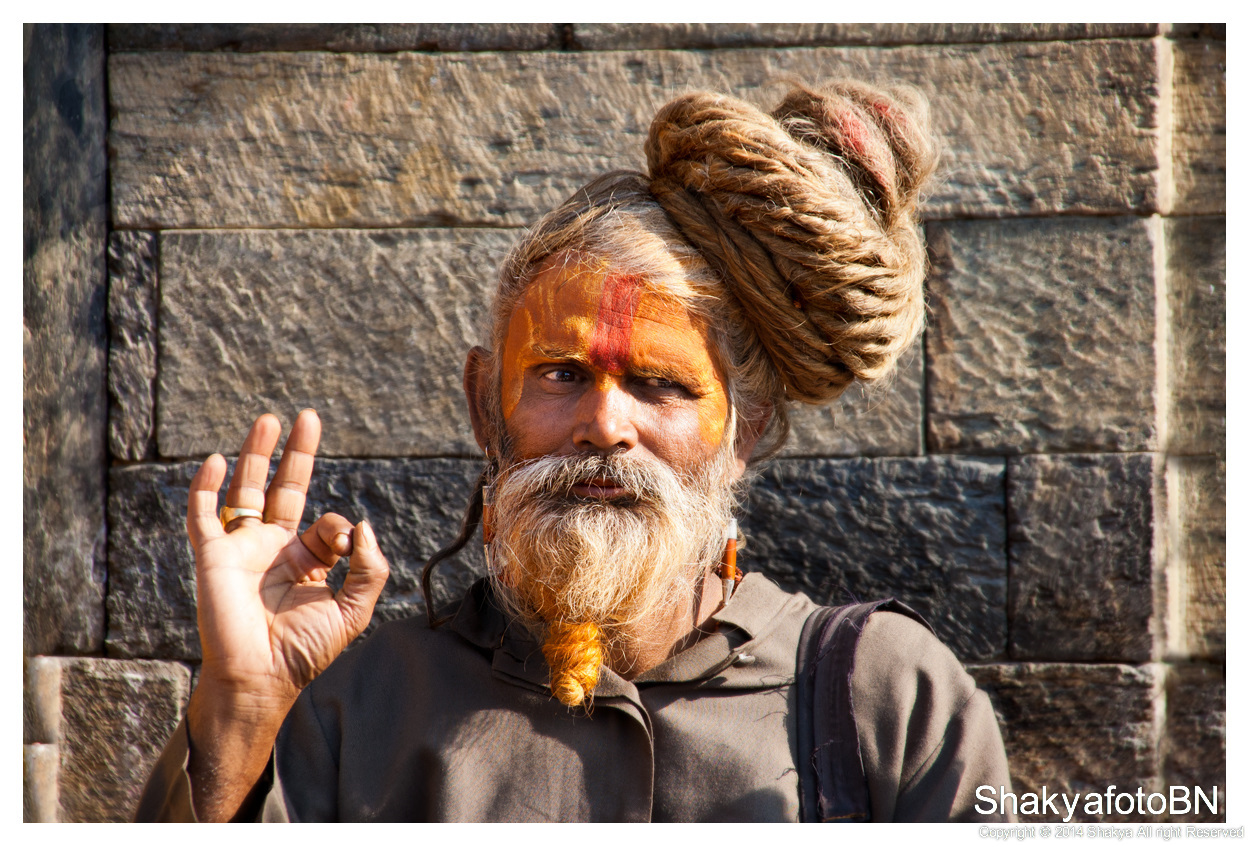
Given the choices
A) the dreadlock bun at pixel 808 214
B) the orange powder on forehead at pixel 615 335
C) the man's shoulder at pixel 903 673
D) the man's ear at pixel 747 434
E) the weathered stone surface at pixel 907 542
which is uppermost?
the dreadlock bun at pixel 808 214

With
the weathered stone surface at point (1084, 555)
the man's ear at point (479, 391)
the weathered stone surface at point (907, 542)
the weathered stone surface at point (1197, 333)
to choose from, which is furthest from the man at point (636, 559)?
the weathered stone surface at point (1197, 333)

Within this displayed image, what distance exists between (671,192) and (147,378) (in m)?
1.87

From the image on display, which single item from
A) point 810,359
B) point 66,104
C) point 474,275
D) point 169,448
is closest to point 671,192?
point 810,359

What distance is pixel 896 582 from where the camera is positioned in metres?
2.77

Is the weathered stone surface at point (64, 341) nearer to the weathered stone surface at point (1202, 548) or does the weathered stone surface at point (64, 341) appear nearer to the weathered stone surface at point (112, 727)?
the weathered stone surface at point (112, 727)

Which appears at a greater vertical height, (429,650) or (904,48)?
(904,48)

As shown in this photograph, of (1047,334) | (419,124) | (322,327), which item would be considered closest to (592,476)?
(322,327)

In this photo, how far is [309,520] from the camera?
2822mm

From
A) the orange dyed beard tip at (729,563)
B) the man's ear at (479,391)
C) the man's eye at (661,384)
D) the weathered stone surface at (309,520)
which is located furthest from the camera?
the weathered stone surface at (309,520)

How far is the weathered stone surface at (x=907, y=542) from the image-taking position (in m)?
2.76

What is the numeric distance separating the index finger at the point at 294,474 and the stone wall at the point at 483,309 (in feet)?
3.23

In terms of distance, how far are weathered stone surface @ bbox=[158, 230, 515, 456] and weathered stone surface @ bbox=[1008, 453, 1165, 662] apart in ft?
5.95

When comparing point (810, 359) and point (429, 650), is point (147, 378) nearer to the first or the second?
point (429, 650)

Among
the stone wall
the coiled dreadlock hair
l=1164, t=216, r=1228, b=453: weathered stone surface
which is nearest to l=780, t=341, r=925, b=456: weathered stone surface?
the stone wall
